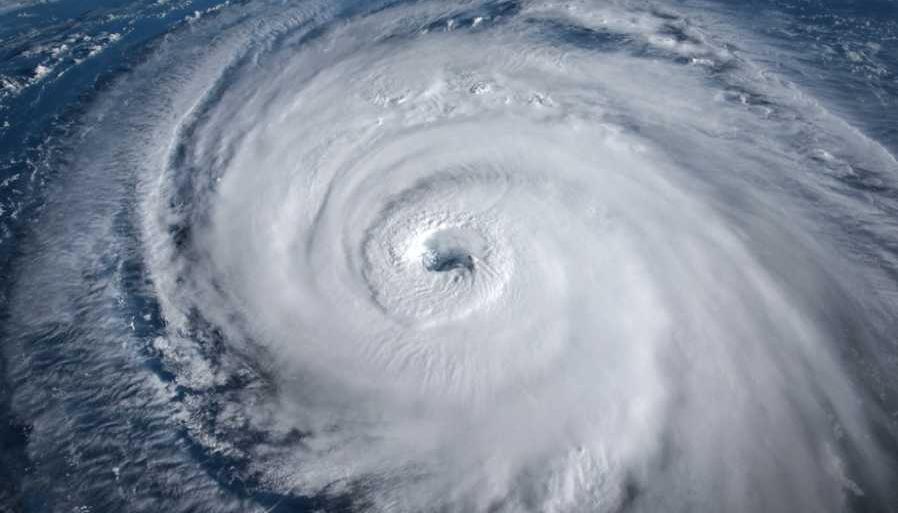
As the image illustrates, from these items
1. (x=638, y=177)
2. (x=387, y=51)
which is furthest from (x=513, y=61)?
(x=638, y=177)

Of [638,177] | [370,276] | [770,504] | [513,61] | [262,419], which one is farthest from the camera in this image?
[513,61]

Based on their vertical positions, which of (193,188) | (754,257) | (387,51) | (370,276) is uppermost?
(387,51)

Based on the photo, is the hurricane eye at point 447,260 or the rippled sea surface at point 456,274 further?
the hurricane eye at point 447,260

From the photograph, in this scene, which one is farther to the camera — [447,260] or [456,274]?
[447,260]

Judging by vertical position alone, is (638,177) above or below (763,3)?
below

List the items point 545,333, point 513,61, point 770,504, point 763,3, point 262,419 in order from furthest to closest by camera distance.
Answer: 1. point 763,3
2. point 513,61
3. point 545,333
4. point 262,419
5. point 770,504

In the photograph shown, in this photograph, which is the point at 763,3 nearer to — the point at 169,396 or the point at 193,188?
the point at 193,188

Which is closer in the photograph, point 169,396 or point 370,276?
point 169,396

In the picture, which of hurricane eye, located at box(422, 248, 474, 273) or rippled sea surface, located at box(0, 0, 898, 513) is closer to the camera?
rippled sea surface, located at box(0, 0, 898, 513)
